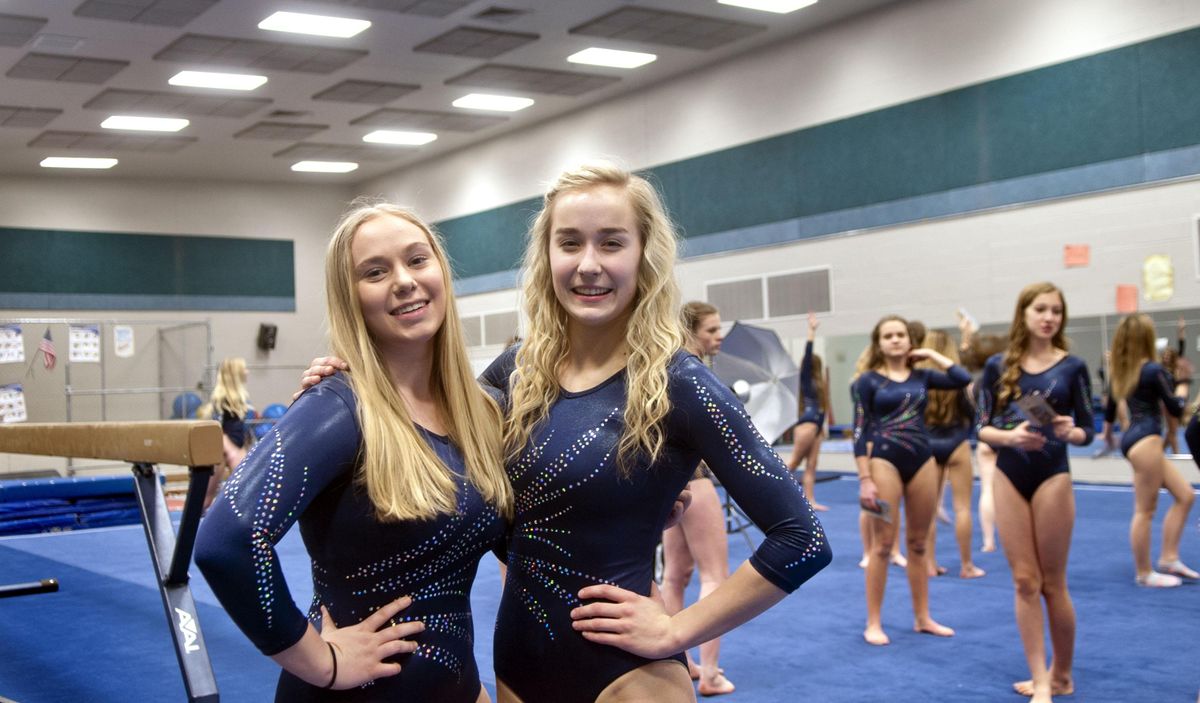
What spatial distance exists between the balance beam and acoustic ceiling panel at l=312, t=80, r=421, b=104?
1097 cm

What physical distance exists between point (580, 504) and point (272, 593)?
20.3 inches

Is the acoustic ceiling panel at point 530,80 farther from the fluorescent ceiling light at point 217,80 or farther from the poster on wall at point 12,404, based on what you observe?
the poster on wall at point 12,404

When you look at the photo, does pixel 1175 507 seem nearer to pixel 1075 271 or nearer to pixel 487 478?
pixel 1075 271

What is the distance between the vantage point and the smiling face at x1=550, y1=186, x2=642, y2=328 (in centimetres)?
185

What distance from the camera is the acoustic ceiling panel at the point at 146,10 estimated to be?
10773 millimetres

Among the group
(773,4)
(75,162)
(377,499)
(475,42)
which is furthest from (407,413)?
(75,162)

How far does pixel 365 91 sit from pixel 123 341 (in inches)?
267

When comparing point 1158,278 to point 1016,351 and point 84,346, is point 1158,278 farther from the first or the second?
point 84,346

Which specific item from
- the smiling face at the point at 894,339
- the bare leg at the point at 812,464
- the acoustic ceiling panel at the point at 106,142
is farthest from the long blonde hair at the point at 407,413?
the acoustic ceiling panel at the point at 106,142

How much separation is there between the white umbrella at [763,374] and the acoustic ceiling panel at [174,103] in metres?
10.1

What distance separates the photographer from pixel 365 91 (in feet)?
48.1

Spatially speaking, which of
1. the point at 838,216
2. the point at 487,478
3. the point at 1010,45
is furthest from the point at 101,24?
the point at 487,478

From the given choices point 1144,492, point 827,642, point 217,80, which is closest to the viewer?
point 827,642

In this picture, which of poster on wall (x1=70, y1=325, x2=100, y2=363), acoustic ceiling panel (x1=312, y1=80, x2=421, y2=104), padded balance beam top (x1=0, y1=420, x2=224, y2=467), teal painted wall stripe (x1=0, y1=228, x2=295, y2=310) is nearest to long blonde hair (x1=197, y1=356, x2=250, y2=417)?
acoustic ceiling panel (x1=312, y1=80, x2=421, y2=104)
